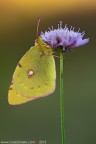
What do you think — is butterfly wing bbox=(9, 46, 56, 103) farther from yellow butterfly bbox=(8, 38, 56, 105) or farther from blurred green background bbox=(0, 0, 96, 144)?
blurred green background bbox=(0, 0, 96, 144)

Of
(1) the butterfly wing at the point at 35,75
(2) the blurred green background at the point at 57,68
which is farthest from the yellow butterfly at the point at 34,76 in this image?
(2) the blurred green background at the point at 57,68

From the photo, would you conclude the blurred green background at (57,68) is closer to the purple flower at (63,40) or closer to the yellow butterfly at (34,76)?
the yellow butterfly at (34,76)

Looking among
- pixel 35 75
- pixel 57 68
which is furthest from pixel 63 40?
pixel 57 68

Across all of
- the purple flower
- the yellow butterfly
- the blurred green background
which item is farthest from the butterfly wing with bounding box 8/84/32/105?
the blurred green background

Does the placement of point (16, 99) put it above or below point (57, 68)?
below

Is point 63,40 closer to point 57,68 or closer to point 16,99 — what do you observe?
point 16,99

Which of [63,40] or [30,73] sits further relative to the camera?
[30,73]

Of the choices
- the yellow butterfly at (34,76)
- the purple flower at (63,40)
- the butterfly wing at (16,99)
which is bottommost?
the butterfly wing at (16,99)

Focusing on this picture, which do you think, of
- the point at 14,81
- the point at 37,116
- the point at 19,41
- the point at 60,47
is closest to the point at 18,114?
the point at 37,116
